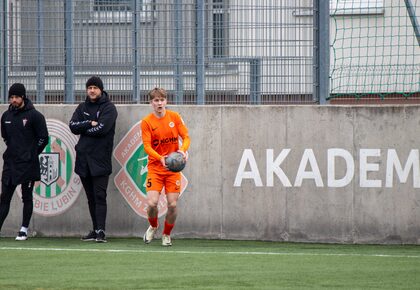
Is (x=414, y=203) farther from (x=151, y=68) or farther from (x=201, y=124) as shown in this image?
(x=151, y=68)

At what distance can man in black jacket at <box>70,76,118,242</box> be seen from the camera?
13469 mm

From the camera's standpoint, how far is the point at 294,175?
536 inches

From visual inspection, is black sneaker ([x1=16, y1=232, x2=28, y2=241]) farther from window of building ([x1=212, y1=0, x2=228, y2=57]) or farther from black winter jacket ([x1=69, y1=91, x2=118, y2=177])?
window of building ([x1=212, y1=0, x2=228, y2=57])

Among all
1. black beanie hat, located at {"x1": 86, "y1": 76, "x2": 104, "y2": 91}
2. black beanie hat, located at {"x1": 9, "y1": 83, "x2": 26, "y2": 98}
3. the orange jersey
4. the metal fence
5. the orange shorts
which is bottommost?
the orange shorts

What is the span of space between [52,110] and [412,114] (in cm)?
458

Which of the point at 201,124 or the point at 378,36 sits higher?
the point at 378,36

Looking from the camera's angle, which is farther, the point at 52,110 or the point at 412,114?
the point at 52,110

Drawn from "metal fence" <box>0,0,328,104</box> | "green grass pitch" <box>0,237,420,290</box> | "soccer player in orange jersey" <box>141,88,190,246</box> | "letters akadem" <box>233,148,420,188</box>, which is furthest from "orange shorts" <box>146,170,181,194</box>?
"metal fence" <box>0,0,328,104</box>

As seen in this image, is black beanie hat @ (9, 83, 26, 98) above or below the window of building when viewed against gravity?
below

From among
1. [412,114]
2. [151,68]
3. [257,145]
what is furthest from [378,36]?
[151,68]

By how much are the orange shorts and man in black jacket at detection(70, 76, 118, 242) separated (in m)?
0.90

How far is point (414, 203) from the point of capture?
523 inches

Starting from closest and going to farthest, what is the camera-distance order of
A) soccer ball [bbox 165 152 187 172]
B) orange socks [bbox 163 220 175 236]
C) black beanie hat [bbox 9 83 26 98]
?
soccer ball [bbox 165 152 187 172], orange socks [bbox 163 220 175 236], black beanie hat [bbox 9 83 26 98]

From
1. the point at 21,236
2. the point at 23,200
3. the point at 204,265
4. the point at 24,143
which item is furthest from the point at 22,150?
the point at 204,265
